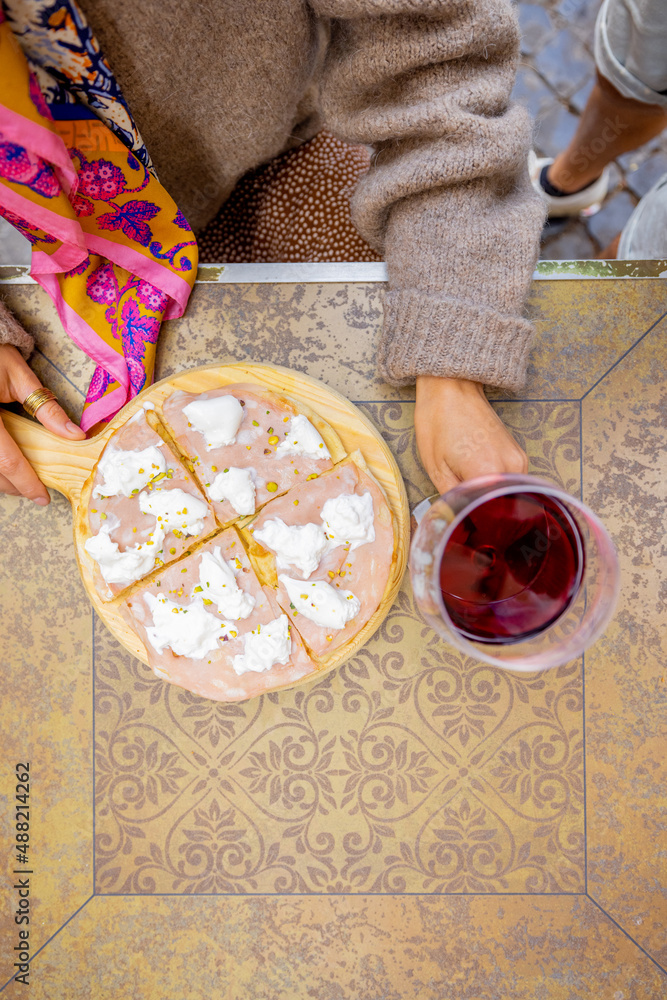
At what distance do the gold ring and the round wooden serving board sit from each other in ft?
0.07

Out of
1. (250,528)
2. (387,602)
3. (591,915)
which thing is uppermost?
(250,528)

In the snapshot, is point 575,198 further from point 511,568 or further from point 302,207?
point 511,568

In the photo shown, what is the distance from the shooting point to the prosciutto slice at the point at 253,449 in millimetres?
970

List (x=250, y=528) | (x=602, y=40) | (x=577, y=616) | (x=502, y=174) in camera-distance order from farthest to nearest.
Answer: (x=602, y=40) → (x=250, y=528) → (x=502, y=174) → (x=577, y=616)

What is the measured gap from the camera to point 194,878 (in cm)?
101

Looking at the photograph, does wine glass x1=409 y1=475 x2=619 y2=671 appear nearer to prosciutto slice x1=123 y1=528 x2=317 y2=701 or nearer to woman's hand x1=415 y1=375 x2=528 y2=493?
woman's hand x1=415 y1=375 x2=528 y2=493

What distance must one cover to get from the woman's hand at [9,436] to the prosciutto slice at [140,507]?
0.09 m

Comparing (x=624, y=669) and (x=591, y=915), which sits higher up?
(x=624, y=669)

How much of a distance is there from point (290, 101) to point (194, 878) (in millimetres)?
1210

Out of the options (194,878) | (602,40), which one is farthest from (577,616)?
(602,40)

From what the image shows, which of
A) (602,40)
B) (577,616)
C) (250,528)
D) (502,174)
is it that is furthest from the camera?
(602,40)

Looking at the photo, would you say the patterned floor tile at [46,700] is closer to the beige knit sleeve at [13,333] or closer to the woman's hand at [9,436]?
the woman's hand at [9,436]

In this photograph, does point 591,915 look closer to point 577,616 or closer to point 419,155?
point 577,616

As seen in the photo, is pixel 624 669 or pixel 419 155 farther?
pixel 624 669
